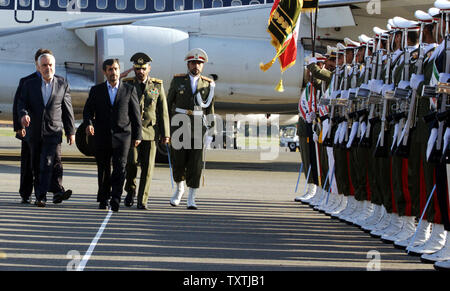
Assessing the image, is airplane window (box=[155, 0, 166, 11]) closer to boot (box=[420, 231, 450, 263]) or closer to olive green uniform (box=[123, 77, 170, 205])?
olive green uniform (box=[123, 77, 170, 205])

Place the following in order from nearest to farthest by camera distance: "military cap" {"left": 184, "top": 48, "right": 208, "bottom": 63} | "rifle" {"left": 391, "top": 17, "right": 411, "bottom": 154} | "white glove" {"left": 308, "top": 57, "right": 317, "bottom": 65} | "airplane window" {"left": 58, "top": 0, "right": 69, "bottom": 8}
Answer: "rifle" {"left": 391, "top": 17, "right": 411, "bottom": 154}, "white glove" {"left": 308, "top": 57, "right": 317, "bottom": 65}, "military cap" {"left": 184, "top": 48, "right": 208, "bottom": 63}, "airplane window" {"left": 58, "top": 0, "right": 69, "bottom": 8}

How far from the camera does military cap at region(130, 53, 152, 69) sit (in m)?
8.95

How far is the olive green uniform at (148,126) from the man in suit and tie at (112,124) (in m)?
0.27

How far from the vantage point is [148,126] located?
9.09 m

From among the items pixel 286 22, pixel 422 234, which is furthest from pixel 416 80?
pixel 286 22

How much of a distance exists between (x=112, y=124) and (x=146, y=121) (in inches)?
20.6

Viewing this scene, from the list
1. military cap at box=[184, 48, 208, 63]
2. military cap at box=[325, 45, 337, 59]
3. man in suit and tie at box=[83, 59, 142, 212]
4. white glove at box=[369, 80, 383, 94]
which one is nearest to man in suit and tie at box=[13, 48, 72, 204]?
man in suit and tie at box=[83, 59, 142, 212]

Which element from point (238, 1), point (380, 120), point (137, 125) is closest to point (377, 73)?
point (380, 120)

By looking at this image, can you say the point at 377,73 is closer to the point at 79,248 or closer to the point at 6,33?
the point at 79,248

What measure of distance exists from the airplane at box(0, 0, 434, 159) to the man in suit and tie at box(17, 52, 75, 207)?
558cm

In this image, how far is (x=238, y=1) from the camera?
63.0ft

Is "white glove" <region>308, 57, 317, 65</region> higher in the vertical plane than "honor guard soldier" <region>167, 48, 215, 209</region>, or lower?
higher

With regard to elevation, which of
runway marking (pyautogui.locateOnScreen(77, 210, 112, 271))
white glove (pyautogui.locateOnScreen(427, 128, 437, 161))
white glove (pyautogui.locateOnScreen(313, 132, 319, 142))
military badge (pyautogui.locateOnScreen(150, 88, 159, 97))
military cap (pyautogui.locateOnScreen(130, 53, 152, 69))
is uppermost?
military cap (pyautogui.locateOnScreen(130, 53, 152, 69))
